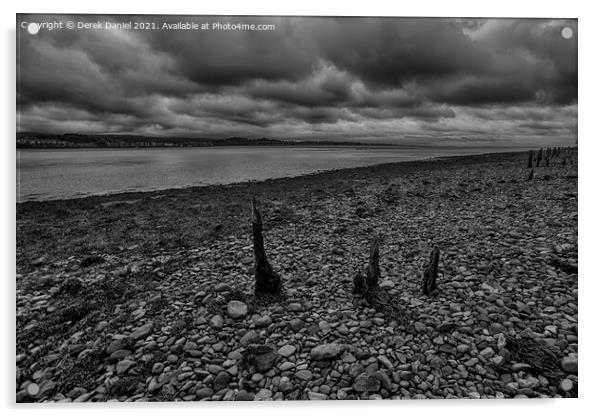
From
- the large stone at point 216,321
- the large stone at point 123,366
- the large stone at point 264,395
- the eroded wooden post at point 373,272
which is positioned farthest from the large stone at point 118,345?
the eroded wooden post at point 373,272

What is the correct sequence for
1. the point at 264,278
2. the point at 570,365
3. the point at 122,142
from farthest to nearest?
the point at 122,142 → the point at 264,278 → the point at 570,365

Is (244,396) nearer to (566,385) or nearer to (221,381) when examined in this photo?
(221,381)

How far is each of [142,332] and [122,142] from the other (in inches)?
283

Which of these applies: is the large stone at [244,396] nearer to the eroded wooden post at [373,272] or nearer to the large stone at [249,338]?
the large stone at [249,338]

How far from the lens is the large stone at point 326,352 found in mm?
4762

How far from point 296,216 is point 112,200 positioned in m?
12.3

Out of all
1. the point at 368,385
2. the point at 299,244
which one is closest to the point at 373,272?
the point at 368,385

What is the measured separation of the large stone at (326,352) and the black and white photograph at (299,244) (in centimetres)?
3

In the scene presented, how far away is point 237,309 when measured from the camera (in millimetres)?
5828

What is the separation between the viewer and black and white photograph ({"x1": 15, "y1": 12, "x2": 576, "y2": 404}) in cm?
471

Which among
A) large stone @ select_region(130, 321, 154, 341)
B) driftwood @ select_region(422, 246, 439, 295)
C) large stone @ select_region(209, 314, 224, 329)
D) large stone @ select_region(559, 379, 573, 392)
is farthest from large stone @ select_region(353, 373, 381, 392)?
large stone @ select_region(130, 321, 154, 341)

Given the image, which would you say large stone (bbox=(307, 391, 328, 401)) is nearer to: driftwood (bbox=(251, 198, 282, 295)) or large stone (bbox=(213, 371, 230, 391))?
large stone (bbox=(213, 371, 230, 391))

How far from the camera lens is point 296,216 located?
13.1 meters

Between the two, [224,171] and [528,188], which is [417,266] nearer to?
[528,188]
